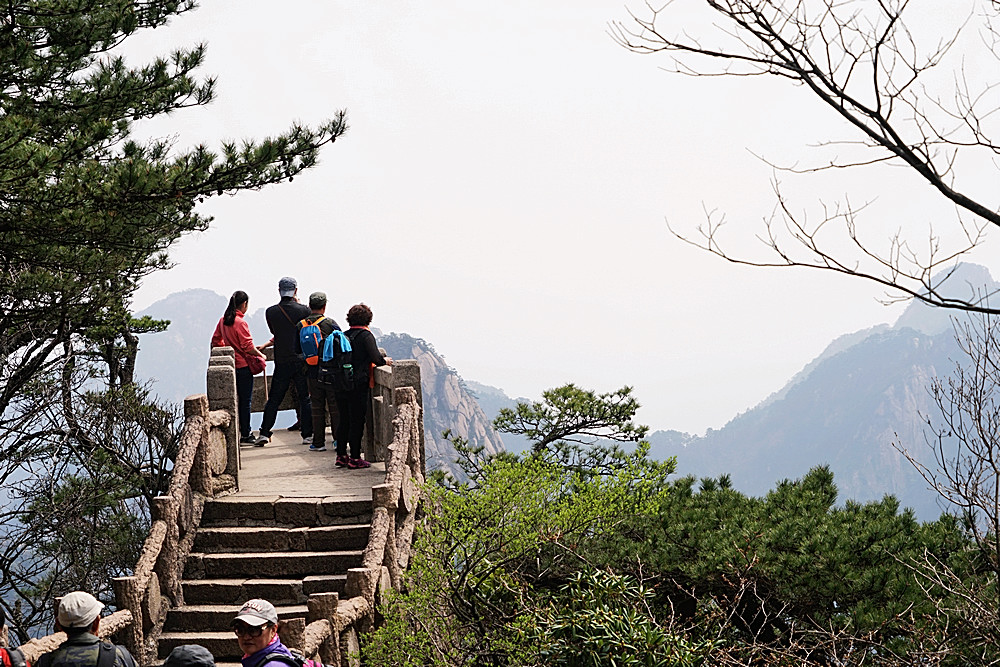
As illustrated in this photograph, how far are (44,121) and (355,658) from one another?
713cm

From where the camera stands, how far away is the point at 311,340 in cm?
1185

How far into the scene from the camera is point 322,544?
1027 cm

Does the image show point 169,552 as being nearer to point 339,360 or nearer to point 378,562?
point 378,562

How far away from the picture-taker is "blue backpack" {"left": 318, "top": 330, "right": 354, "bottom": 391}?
11430 mm

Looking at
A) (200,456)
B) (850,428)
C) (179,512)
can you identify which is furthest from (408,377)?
(850,428)

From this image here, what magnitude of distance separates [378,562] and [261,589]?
1.22 m

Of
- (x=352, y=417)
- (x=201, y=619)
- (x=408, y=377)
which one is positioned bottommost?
(x=201, y=619)

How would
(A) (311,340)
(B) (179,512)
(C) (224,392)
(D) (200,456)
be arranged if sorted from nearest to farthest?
(B) (179,512), (D) (200,456), (C) (224,392), (A) (311,340)

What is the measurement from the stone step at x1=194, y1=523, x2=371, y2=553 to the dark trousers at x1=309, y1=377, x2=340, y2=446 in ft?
6.18

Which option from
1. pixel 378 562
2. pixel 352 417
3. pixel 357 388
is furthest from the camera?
pixel 352 417

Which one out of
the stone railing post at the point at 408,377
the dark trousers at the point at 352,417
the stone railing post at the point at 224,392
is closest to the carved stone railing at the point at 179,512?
the stone railing post at the point at 224,392

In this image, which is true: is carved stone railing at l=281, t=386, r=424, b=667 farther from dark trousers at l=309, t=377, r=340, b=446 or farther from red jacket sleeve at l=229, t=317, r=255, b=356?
red jacket sleeve at l=229, t=317, r=255, b=356

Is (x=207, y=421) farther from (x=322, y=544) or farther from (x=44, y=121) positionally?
(x=44, y=121)

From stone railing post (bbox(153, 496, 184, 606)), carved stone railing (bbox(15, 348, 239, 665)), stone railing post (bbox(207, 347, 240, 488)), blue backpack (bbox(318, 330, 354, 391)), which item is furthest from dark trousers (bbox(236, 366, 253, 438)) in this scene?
stone railing post (bbox(153, 496, 184, 606))
